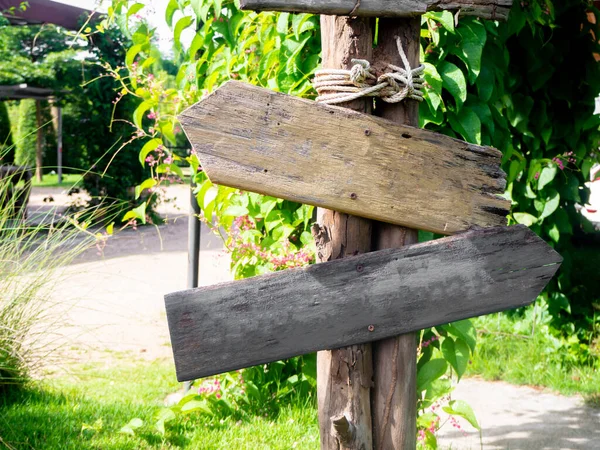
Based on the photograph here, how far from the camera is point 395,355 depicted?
1710 mm

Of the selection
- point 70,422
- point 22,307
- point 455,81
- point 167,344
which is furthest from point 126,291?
point 455,81

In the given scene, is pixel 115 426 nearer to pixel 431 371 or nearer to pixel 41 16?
pixel 431 371

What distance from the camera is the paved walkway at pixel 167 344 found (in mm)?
3807

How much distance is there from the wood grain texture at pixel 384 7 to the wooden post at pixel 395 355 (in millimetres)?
72

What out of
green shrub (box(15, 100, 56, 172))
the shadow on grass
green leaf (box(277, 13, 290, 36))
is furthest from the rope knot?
green shrub (box(15, 100, 56, 172))

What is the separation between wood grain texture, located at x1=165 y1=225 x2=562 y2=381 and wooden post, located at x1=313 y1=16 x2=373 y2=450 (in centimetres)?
8

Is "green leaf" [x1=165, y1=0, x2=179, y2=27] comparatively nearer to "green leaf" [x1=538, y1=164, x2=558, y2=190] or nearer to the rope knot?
the rope knot

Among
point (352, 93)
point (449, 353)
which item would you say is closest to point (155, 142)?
point (449, 353)

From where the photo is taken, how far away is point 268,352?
1.58m

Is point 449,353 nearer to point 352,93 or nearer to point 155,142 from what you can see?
point 352,93

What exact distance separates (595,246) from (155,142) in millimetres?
4469

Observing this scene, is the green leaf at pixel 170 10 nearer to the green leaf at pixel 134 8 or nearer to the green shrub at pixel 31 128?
the green leaf at pixel 134 8

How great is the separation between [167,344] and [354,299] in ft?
14.1

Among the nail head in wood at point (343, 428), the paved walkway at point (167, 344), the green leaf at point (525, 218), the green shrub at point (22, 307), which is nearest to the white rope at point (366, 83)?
the nail head in wood at point (343, 428)
